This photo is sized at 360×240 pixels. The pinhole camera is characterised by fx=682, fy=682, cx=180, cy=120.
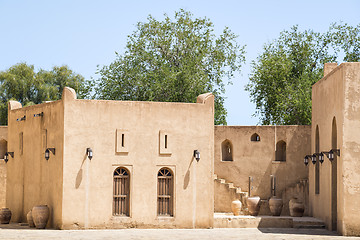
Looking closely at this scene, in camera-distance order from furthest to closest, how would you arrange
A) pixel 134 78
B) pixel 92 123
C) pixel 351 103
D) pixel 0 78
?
pixel 0 78 → pixel 134 78 → pixel 92 123 → pixel 351 103

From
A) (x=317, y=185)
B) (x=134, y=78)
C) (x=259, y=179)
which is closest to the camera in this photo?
(x=317, y=185)

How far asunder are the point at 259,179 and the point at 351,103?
8.21m

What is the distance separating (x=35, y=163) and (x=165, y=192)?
4557 millimetres

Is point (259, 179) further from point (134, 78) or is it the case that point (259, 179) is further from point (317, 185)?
point (134, 78)

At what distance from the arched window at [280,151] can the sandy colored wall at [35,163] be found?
401 inches

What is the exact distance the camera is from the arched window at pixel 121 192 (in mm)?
21141

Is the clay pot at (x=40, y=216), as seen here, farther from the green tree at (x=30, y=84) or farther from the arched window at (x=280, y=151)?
the green tree at (x=30, y=84)

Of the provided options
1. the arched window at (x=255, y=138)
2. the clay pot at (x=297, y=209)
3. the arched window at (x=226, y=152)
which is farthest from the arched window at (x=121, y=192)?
the arched window at (x=255, y=138)

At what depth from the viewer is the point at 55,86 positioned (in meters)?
51.0

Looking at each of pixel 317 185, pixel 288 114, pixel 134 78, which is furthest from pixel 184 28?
pixel 317 185

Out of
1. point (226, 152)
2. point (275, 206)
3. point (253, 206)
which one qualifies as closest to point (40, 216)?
point (253, 206)

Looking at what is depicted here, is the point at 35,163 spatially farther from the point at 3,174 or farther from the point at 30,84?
the point at 30,84

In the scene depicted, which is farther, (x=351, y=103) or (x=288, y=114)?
(x=288, y=114)

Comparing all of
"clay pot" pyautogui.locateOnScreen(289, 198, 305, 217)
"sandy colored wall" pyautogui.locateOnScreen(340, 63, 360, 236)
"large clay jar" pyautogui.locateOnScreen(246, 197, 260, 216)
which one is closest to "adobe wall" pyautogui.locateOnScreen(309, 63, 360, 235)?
"sandy colored wall" pyautogui.locateOnScreen(340, 63, 360, 236)
